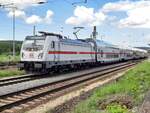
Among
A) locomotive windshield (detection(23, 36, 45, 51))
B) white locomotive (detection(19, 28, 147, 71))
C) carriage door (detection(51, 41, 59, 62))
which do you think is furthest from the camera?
carriage door (detection(51, 41, 59, 62))

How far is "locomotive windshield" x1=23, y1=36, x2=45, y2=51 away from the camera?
27627 millimetres

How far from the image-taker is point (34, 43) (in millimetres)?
27969

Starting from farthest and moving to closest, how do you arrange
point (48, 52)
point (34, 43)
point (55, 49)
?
point (55, 49), point (34, 43), point (48, 52)

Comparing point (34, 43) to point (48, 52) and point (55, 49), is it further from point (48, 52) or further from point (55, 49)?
point (55, 49)

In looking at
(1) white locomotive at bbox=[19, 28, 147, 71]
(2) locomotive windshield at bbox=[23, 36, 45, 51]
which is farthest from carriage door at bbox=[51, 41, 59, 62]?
(2) locomotive windshield at bbox=[23, 36, 45, 51]

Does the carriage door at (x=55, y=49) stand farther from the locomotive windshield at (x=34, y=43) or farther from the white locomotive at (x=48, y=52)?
the locomotive windshield at (x=34, y=43)

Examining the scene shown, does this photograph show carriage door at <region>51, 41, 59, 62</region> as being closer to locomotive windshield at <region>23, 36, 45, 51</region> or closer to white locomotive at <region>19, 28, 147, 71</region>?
white locomotive at <region>19, 28, 147, 71</region>

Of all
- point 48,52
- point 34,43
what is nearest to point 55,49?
point 48,52

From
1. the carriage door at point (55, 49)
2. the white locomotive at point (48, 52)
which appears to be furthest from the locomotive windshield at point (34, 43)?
the carriage door at point (55, 49)

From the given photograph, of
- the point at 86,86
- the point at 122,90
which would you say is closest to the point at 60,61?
the point at 86,86

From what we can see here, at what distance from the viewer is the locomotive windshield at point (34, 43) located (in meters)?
27.6

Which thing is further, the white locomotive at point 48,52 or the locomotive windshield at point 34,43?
the locomotive windshield at point 34,43

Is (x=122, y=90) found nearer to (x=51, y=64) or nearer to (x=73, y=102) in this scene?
(x=73, y=102)

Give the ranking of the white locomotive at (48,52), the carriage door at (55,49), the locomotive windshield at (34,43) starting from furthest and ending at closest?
the carriage door at (55,49) < the locomotive windshield at (34,43) < the white locomotive at (48,52)
